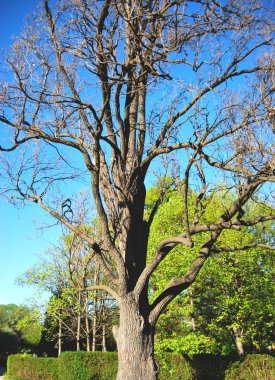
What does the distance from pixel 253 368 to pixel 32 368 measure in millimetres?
12078

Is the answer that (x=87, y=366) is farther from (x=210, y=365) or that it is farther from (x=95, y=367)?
(x=210, y=365)

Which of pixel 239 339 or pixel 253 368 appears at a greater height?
pixel 239 339

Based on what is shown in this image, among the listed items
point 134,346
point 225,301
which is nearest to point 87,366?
point 225,301

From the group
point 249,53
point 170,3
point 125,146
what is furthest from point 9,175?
point 249,53

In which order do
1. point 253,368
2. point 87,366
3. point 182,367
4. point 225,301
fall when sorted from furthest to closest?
point 225,301 < point 87,366 < point 182,367 < point 253,368

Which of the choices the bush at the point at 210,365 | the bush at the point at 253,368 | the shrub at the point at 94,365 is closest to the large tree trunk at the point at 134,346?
the bush at the point at 253,368

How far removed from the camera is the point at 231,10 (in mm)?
7039

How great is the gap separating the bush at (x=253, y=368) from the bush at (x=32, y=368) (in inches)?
346

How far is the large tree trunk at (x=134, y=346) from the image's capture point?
6.78m

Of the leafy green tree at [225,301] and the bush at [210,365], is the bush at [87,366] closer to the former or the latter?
the leafy green tree at [225,301]

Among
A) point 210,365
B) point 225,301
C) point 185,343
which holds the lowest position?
point 210,365

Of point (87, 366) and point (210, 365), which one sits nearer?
point (210, 365)

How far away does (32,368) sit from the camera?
20031 millimetres

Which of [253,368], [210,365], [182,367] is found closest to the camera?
[253,368]
